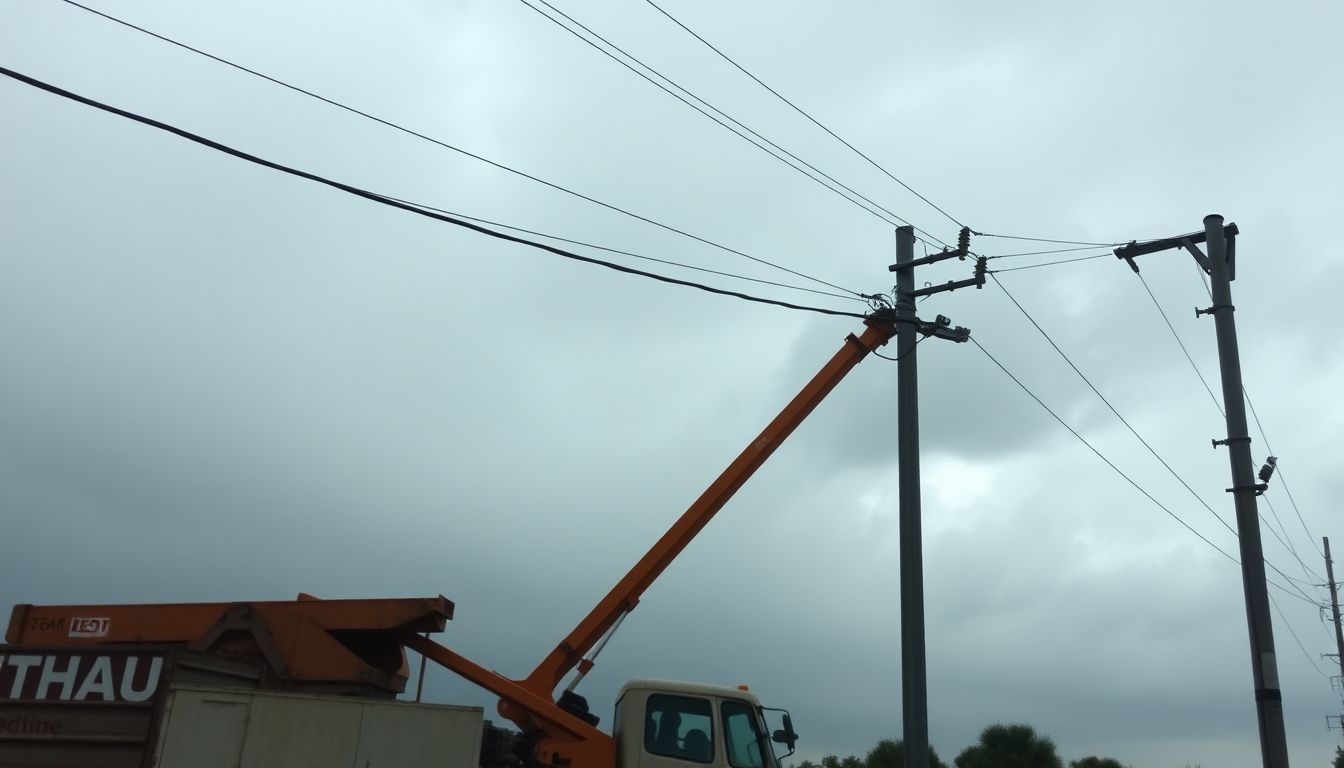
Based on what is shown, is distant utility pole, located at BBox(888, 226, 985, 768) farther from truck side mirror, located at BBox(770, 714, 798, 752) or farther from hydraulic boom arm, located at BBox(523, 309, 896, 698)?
truck side mirror, located at BBox(770, 714, 798, 752)

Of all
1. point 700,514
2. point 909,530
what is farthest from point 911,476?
point 700,514

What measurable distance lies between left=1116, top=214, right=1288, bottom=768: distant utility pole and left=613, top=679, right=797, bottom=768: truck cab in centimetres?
594

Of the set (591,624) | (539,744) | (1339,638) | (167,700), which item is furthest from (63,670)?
(1339,638)

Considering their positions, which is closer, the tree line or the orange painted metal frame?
the orange painted metal frame

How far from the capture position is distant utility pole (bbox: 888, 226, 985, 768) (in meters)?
11.9

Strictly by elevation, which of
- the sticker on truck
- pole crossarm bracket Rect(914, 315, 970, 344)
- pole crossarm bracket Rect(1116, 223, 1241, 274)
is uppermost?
pole crossarm bracket Rect(1116, 223, 1241, 274)

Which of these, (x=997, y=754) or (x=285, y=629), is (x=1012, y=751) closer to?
(x=997, y=754)

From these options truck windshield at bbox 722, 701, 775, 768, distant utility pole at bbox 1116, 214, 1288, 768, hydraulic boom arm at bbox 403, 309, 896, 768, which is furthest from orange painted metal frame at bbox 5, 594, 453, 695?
distant utility pole at bbox 1116, 214, 1288, 768

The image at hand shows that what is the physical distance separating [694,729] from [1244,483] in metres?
7.47

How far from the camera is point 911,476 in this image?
12.9 m

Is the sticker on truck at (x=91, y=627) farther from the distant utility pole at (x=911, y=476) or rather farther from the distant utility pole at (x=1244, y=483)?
the distant utility pole at (x=1244, y=483)

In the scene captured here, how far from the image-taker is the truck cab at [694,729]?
9.73 metres

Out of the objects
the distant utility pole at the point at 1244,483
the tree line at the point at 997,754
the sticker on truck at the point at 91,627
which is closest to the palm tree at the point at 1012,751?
the tree line at the point at 997,754

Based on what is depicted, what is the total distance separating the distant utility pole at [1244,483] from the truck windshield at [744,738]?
6.06 metres
